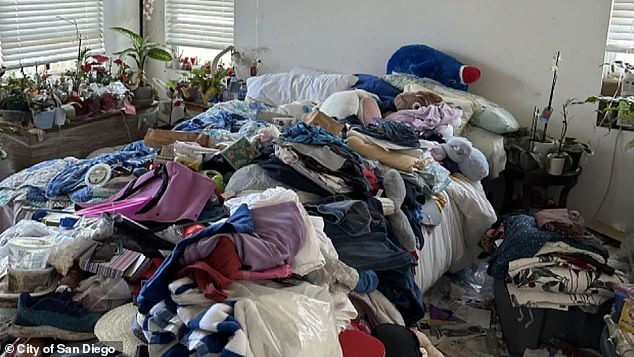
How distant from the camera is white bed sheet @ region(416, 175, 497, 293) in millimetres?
2902

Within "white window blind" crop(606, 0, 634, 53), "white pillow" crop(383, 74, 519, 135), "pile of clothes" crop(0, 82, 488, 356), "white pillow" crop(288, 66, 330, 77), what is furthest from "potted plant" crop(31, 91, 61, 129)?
"white window blind" crop(606, 0, 634, 53)

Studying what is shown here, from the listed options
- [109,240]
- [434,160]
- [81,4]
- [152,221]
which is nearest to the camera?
[109,240]

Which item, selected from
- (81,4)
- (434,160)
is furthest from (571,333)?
(81,4)

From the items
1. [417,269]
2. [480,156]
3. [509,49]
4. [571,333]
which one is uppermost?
[509,49]

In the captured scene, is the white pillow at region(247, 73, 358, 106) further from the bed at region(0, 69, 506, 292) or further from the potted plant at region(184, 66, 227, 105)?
the potted plant at region(184, 66, 227, 105)

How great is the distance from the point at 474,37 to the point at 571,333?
1.99 m

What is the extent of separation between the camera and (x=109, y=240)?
181 cm

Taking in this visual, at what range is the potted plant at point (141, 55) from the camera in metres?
4.43

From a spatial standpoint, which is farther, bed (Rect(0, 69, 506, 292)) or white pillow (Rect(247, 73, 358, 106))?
white pillow (Rect(247, 73, 358, 106))

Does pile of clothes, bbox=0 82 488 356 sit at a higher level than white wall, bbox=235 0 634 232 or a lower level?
lower

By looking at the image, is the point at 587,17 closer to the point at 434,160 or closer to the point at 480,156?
the point at 480,156

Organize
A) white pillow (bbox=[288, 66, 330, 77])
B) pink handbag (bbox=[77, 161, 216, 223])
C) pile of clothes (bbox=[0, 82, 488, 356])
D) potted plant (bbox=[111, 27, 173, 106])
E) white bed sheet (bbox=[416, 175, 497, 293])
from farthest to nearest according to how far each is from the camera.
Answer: potted plant (bbox=[111, 27, 173, 106]), white pillow (bbox=[288, 66, 330, 77]), white bed sheet (bbox=[416, 175, 497, 293]), pink handbag (bbox=[77, 161, 216, 223]), pile of clothes (bbox=[0, 82, 488, 356])

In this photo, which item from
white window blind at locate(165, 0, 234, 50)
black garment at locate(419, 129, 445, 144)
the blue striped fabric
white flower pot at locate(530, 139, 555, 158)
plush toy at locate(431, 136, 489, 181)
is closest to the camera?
the blue striped fabric

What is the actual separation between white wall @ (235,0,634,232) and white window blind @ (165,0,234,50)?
1.51 feet
